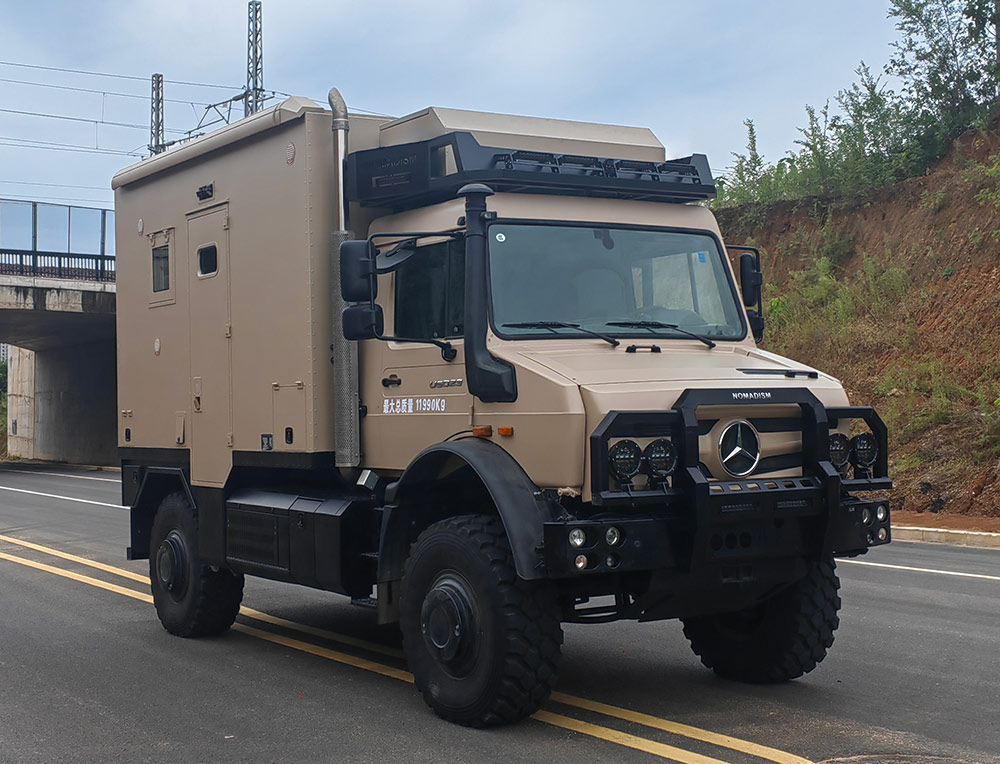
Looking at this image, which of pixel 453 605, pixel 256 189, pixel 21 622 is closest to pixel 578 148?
pixel 256 189

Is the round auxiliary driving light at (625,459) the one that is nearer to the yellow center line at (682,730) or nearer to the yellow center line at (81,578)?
the yellow center line at (682,730)

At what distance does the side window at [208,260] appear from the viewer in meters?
9.23

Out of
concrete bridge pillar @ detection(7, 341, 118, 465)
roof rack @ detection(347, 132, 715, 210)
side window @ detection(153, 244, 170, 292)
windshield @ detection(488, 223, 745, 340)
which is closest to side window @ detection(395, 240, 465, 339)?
windshield @ detection(488, 223, 745, 340)

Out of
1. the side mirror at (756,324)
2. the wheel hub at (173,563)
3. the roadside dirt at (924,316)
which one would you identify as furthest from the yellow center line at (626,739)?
the roadside dirt at (924,316)

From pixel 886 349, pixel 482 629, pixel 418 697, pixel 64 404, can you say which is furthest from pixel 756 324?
pixel 64 404

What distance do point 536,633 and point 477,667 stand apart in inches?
14.6

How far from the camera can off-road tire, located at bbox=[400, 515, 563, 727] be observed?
6148 mm

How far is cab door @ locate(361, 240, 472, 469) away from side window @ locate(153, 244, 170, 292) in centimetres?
278

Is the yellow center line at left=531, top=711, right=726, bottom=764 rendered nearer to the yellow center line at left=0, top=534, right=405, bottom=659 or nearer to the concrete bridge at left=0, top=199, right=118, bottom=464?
the yellow center line at left=0, top=534, right=405, bottom=659

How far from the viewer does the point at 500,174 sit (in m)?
7.13

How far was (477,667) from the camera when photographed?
6297mm

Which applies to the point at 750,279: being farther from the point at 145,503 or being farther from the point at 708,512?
the point at 145,503

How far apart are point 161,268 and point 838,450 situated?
5722 mm

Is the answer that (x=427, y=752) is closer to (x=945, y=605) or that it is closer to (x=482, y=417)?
(x=482, y=417)
